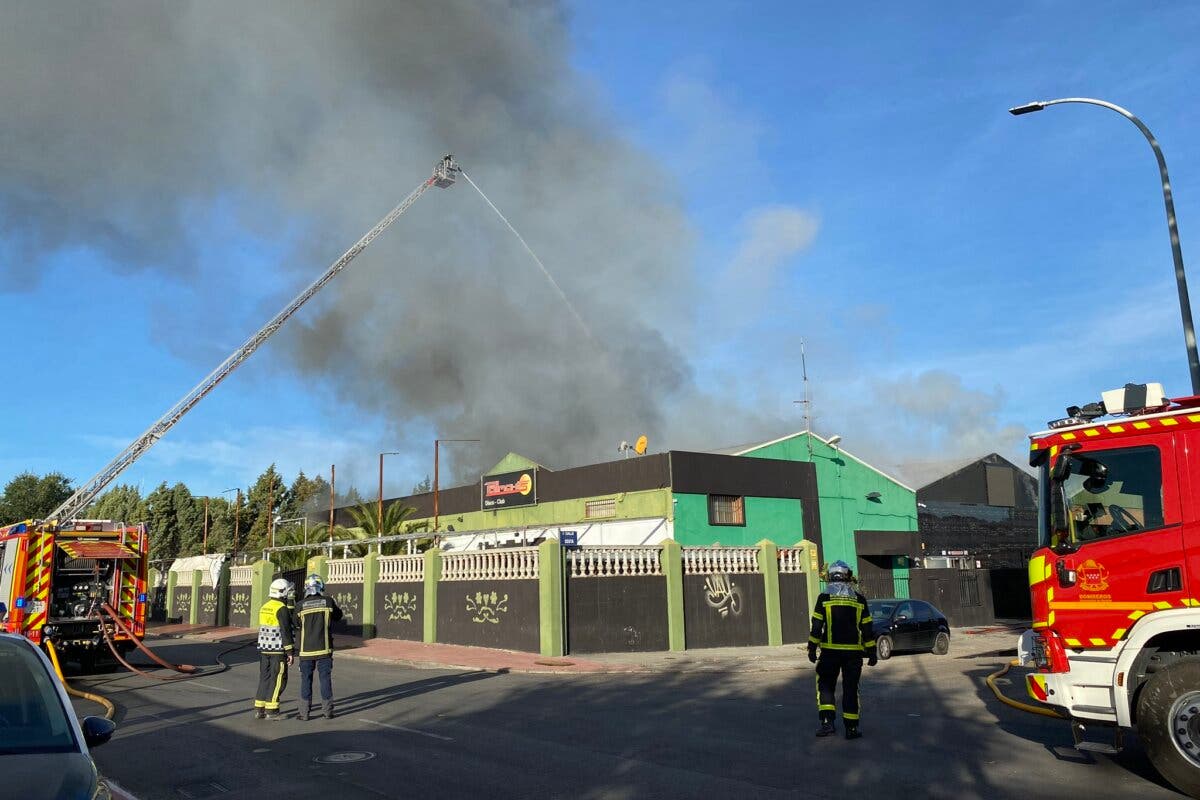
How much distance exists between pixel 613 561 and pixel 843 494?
727 inches

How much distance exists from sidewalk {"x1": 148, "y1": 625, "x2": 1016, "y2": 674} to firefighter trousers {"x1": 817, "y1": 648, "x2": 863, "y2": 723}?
784cm

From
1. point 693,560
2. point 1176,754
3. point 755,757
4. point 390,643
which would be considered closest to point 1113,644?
point 1176,754

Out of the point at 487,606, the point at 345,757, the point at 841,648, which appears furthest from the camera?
the point at 487,606

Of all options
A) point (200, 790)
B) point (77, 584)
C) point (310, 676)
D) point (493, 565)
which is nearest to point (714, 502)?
point (493, 565)

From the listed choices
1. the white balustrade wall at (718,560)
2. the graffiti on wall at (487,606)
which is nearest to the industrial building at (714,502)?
the graffiti on wall at (487,606)

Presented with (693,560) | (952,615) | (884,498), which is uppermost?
(884,498)

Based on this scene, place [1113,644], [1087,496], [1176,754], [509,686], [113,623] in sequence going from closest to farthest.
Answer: [1176,754], [1113,644], [1087,496], [509,686], [113,623]

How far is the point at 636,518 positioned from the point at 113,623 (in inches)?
710

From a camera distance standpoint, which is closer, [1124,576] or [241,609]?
[1124,576]

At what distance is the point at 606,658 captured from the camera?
1833 centimetres

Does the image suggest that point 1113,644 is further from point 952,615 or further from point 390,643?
point 952,615

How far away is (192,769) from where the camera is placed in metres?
7.89

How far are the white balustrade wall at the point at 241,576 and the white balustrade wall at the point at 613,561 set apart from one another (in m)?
17.0

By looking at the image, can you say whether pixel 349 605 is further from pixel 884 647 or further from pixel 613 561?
pixel 884 647
